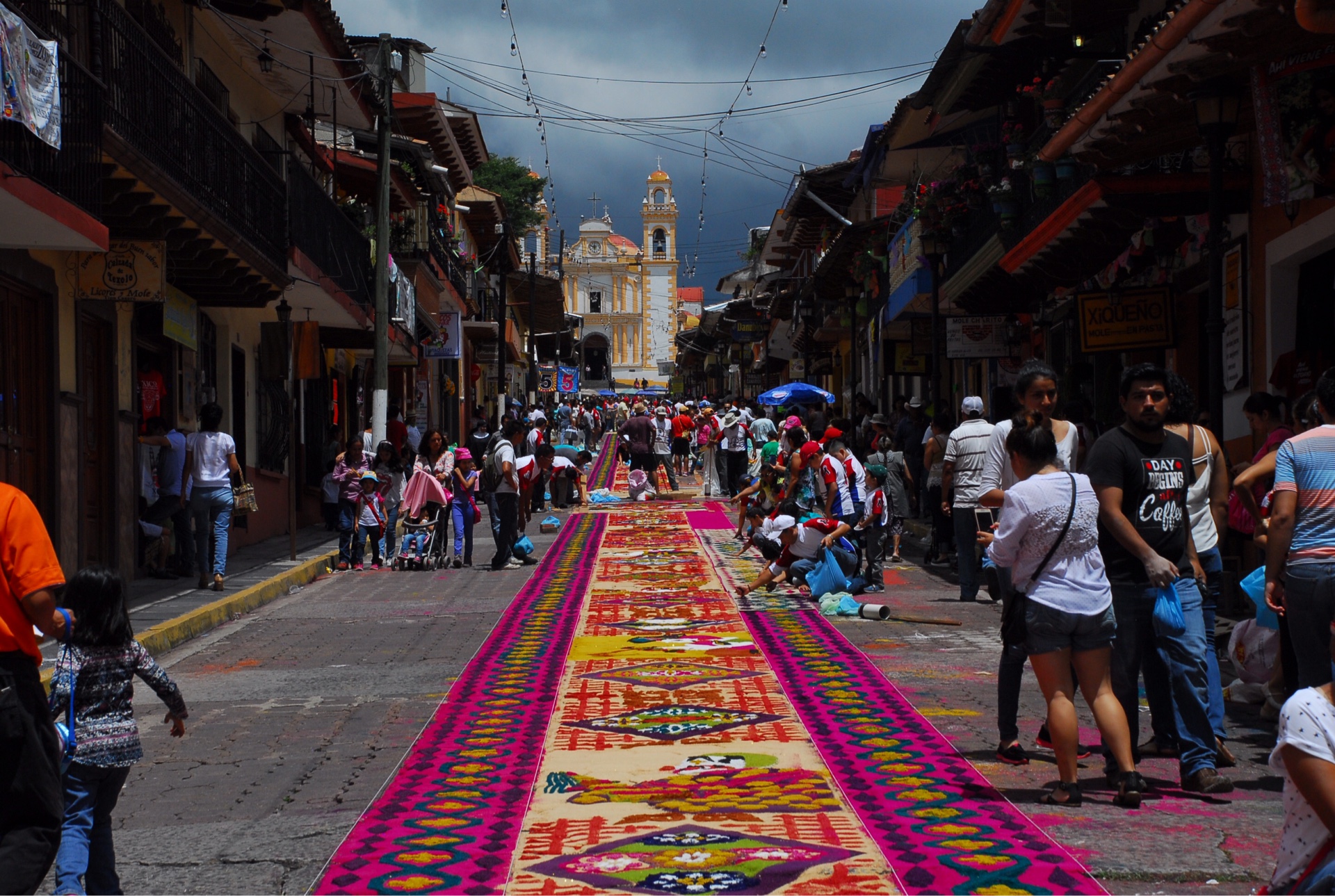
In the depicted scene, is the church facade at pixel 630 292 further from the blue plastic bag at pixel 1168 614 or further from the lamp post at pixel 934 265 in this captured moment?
the blue plastic bag at pixel 1168 614

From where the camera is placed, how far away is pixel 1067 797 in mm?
6219

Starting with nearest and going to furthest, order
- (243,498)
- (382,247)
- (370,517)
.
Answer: (243,498), (370,517), (382,247)

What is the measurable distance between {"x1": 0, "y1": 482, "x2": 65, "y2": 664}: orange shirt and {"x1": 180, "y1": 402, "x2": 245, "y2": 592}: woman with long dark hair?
10.5 meters

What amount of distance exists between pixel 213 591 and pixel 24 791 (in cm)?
1070

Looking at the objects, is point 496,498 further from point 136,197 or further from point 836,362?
point 836,362

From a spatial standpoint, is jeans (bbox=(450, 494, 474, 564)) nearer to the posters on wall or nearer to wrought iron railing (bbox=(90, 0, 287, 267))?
wrought iron railing (bbox=(90, 0, 287, 267))

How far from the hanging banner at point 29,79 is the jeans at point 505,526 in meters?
8.14

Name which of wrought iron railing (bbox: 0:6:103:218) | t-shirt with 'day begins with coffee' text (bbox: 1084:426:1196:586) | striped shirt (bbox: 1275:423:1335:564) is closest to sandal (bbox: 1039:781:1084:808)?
t-shirt with 'day begins with coffee' text (bbox: 1084:426:1196:586)

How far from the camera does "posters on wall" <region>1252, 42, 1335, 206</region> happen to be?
10570mm

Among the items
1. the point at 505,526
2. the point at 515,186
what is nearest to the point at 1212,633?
the point at 505,526

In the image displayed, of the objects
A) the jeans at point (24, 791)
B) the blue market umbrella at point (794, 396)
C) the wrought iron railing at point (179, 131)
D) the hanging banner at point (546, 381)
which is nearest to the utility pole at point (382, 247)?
the wrought iron railing at point (179, 131)

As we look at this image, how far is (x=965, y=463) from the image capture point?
529 inches

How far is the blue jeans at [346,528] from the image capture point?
18.7m

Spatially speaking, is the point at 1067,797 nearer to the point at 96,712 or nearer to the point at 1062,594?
the point at 1062,594
